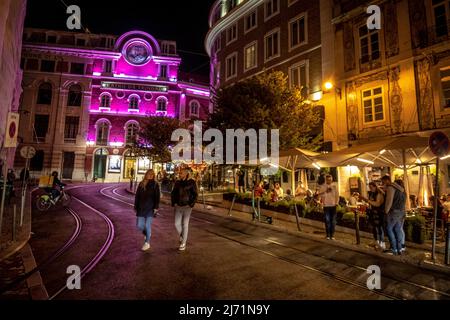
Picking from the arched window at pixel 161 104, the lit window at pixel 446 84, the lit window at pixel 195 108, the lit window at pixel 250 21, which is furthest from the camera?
the lit window at pixel 195 108

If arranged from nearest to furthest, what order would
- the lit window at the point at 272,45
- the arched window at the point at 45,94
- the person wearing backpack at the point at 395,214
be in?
the person wearing backpack at the point at 395,214 → the lit window at the point at 272,45 → the arched window at the point at 45,94

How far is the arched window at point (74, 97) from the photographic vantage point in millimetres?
37125

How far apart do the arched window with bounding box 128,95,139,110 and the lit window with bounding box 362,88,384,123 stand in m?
31.3

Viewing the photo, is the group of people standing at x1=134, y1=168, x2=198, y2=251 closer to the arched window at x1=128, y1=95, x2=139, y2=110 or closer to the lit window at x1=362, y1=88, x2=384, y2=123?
the lit window at x1=362, y1=88, x2=384, y2=123

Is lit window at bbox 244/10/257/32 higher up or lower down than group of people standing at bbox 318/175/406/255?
higher up

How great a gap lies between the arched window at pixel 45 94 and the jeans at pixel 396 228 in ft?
139

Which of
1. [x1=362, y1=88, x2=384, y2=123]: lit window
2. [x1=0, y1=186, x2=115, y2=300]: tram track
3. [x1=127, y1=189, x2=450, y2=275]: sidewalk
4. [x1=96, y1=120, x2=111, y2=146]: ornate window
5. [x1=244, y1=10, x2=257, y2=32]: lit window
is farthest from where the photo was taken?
[x1=96, y1=120, x2=111, y2=146]: ornate window

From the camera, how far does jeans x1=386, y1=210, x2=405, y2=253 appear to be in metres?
6.58

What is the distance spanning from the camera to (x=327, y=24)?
1789 cm

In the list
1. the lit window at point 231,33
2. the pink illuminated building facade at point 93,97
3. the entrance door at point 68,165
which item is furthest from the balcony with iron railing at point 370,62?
the entrance door at point 68,165

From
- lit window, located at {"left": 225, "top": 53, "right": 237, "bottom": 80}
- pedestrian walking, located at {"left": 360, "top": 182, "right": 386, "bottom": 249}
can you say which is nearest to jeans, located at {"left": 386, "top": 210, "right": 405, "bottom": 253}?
pedestrian walking, located at {"left": 360, "top": 182, "right": 386, "bottom": 249}

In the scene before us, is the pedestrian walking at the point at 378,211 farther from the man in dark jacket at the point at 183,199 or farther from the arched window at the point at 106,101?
the arched window at the point at 106,101
